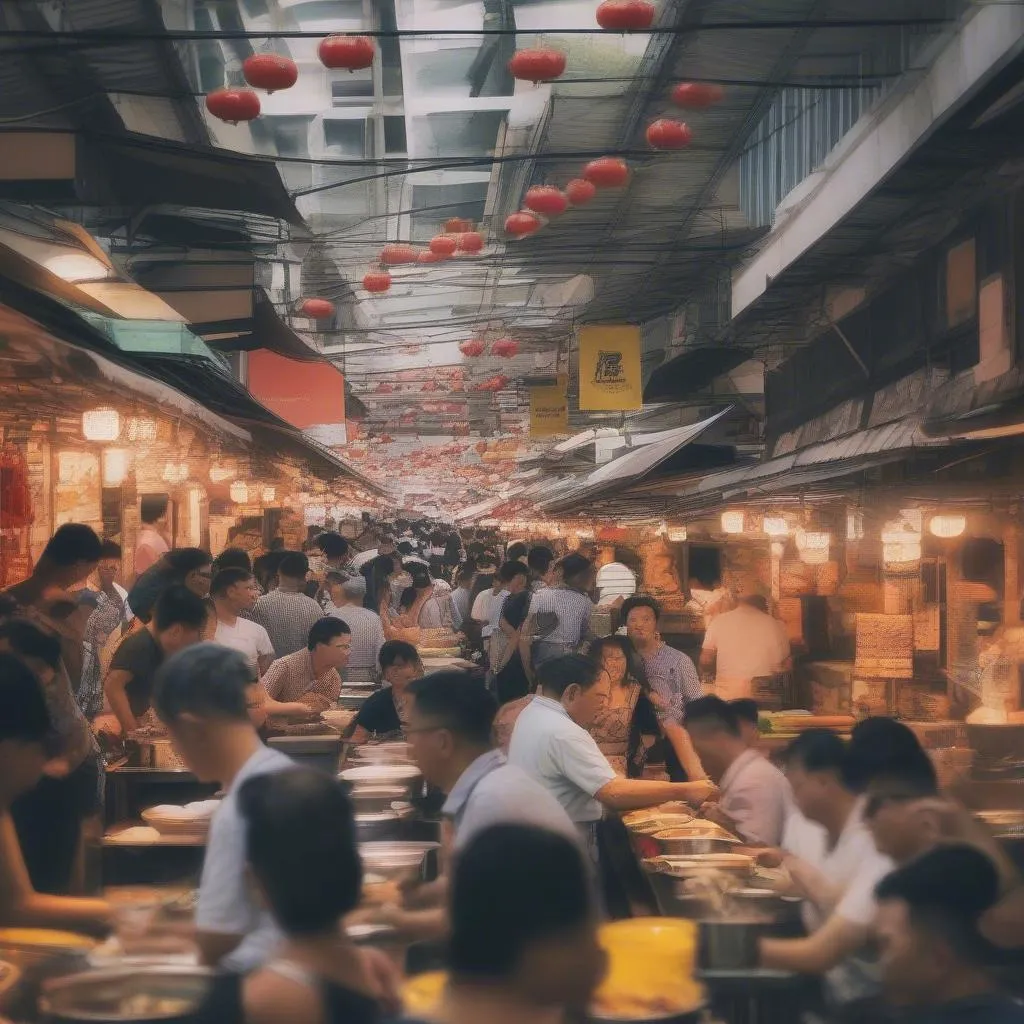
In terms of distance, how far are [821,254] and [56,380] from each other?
7805mm

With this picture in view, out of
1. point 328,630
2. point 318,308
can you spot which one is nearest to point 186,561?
point 328,630

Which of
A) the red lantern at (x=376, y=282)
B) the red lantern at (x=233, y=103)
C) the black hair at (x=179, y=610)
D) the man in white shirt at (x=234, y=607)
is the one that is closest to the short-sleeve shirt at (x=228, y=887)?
the black hair at (x=179, y=610)

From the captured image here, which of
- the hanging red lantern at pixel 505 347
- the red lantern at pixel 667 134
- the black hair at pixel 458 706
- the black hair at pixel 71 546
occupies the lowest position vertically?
the black hair at pixel 458 706

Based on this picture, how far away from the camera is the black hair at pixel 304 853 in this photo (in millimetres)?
3051

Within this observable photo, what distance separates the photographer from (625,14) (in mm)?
9922

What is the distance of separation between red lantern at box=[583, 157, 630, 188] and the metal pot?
10.4 metres

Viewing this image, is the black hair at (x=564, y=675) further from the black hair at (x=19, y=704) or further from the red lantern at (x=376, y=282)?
the red lantern at (x=376, y=282)

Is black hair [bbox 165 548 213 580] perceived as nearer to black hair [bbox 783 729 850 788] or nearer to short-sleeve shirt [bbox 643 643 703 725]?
short-sleeve shirt [bbox 643 643 703 725]

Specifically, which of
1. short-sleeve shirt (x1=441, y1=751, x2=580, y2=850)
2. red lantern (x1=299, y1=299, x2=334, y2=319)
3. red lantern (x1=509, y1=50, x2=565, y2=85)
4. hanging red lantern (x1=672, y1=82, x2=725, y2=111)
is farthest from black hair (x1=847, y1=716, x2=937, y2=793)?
red lantern (x1=299, y1=299, x2=334, y2=319)

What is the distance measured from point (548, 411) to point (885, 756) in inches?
813

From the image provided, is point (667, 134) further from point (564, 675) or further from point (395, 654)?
point (564, 675)

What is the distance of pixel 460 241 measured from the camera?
53.9 ft

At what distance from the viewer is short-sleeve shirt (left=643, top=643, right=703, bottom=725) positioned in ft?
34.3

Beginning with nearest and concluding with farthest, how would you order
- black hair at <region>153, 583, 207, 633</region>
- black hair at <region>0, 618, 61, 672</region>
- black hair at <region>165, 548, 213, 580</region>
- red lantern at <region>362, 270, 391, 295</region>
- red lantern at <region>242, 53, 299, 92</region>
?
black hair at <region>0, 618, 61, 672</region>
black hair at <region>153, 583, 207, 633</region>
black hair at <region>165, 548, 213, 580</region>
red lantern at <region>242, 53, 299, 92</region>
red lantern at <region>362, 270, 391, 295</region>
